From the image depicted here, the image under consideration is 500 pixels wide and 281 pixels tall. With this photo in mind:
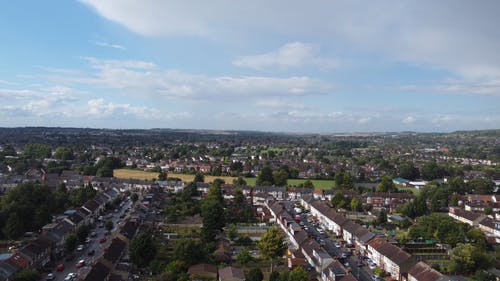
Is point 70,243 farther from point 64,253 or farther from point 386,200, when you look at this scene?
point 386,200

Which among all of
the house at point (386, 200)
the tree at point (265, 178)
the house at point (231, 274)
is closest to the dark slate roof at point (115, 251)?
the house at point (231, 274)

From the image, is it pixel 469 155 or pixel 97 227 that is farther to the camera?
pixel 469 155

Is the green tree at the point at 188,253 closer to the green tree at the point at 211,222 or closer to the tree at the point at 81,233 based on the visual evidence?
the green tree at the point at 211,222

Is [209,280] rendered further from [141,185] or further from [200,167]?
[200,167]

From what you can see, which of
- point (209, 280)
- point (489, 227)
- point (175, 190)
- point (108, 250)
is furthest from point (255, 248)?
point (175, 190)

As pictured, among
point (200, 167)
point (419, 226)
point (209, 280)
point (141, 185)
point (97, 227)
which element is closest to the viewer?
point (209, 280)

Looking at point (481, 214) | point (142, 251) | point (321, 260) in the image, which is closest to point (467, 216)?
point (481, 214)

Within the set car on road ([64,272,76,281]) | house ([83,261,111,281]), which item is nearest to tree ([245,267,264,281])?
house ([83,261,111,281])
